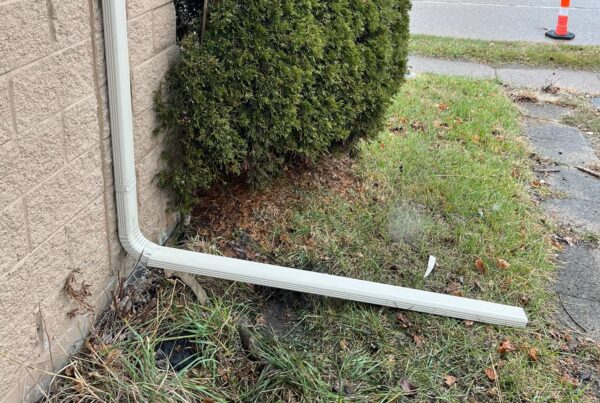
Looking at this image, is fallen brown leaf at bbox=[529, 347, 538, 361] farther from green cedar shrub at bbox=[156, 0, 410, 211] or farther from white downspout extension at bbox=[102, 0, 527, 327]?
green cedar shrub at bbox=[156, 0, 410, 211]

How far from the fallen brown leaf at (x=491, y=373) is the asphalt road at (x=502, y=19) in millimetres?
7396

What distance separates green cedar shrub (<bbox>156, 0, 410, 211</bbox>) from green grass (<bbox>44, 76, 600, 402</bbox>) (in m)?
0.41

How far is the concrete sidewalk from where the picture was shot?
6.89 metres

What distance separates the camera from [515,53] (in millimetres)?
7902

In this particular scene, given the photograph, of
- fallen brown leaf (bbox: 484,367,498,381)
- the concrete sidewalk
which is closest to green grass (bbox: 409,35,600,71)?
the concrete sidewalk

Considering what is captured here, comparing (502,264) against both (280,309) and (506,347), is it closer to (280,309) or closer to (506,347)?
(506,347)

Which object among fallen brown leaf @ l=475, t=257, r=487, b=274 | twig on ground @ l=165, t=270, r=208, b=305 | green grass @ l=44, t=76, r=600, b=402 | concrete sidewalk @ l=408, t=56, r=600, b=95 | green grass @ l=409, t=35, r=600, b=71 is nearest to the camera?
green grass @ l=44, t=76, r=600, b=402

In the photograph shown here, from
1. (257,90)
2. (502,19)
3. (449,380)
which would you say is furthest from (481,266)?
(502,19)

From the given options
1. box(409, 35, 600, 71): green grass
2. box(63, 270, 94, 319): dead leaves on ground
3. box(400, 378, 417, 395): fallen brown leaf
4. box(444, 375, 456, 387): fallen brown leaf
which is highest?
box(63, 270, 94, 319): dead leaves on ground

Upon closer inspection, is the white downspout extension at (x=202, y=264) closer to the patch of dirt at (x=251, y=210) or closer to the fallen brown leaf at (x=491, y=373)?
the fallen brown leaf at (x=491, y=373)

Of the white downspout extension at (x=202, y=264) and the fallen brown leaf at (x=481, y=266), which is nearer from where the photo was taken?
the white downspout extension at (x=202, y=264)

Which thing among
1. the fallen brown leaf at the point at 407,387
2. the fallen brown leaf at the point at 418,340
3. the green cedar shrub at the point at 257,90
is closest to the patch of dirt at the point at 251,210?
the green cedar shrub at the point at 257,90

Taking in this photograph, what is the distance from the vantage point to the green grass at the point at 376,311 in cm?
245

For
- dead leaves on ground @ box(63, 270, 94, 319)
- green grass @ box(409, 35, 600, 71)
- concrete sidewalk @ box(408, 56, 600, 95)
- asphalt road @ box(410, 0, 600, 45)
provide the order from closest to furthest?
dead leaves on ground @ box(63, 270, 94, 319) → concrete sidewalk @ box(408, 56, 600, 95) → green grass @ box(409, 35, 600, 71) → asphalt road @ box(410, 0, 600, 45)
